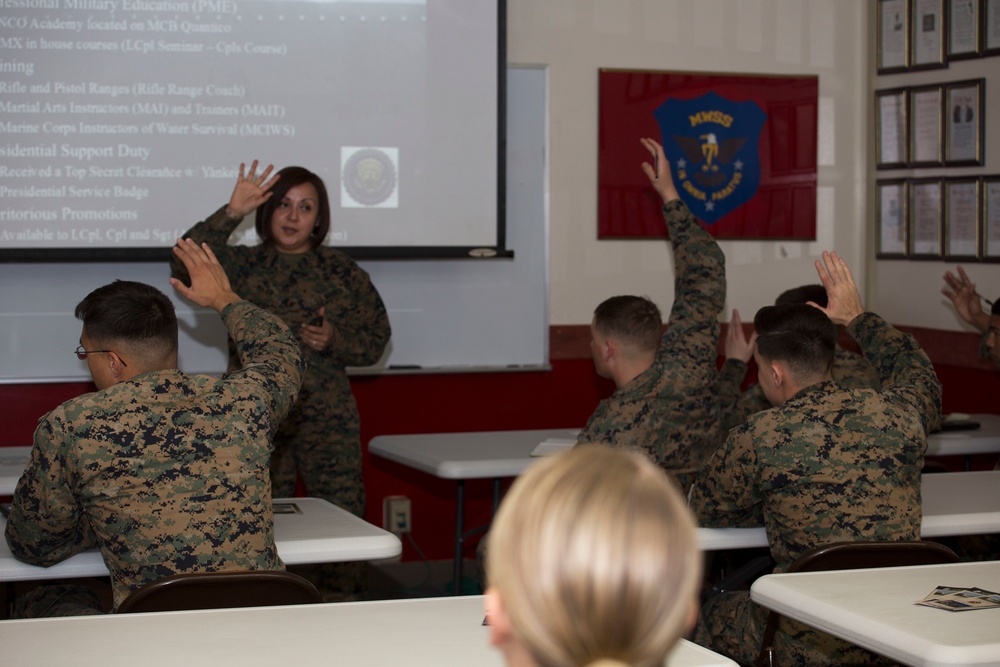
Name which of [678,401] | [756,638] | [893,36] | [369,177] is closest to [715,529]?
[756,638]

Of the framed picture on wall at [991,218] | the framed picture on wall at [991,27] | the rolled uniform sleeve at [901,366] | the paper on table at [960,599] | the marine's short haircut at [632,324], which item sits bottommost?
the paper on table at [960,599]

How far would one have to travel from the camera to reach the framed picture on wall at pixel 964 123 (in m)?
4.86

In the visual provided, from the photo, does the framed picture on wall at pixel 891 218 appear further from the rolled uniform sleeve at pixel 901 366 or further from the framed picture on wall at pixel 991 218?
the rolled uniform sleeve at pixel 901 366

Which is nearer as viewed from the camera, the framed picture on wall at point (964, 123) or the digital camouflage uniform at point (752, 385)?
the digital camouflage uniform at point (752, 385)

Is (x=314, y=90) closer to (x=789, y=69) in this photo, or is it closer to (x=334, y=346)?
(x=334, y=346)

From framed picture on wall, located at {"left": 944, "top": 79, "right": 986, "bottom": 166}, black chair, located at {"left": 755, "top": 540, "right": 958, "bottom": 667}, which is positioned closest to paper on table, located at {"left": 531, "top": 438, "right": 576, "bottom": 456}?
black chair, located at {"left": 755, "top": 540, "right": 958, "bottom": 667}

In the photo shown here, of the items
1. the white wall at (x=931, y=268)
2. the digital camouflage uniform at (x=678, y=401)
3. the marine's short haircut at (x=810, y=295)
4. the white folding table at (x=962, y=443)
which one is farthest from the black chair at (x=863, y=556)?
the white wall at (x=931, y=268)

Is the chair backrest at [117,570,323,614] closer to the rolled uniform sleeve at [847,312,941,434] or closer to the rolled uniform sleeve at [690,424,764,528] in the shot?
the rolled uniform sleeve at [690,424,764,528]

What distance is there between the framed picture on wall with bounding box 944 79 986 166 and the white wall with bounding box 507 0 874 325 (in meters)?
0.54

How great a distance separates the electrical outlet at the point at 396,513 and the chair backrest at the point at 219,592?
2.95m

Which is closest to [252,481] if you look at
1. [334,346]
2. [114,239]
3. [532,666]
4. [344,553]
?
[344,553]

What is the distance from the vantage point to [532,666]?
0.91 m

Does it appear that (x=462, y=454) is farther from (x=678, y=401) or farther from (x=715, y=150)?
(x=715, y=150)

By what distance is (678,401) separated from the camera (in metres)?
3.21
